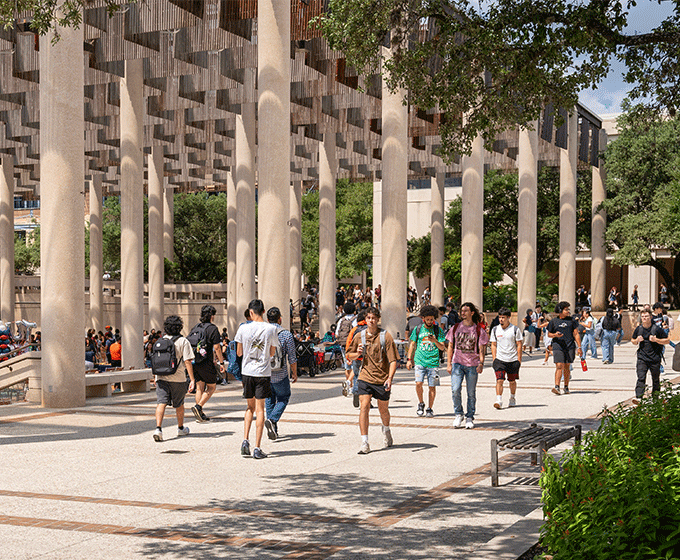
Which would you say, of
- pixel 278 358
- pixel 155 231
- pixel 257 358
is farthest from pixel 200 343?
pixel 155 231

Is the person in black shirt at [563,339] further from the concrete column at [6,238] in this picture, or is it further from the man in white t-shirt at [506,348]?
the concrete column at [6,238]

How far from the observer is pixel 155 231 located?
4703cm

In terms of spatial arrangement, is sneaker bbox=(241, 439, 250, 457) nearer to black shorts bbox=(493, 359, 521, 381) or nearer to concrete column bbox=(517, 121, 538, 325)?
black shorts bbox=(493, 359, 521, 381)

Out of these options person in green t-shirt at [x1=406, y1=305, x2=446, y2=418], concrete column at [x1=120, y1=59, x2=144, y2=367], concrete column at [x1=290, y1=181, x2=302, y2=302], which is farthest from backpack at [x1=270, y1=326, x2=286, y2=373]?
concrete column at [x1=290, y1=181, x2=302, y2=302]

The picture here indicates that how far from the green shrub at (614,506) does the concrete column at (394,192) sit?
22.6 metres

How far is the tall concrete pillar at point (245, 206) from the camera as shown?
3322 centimetres

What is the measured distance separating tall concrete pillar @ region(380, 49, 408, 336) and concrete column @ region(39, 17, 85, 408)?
12.5 meters

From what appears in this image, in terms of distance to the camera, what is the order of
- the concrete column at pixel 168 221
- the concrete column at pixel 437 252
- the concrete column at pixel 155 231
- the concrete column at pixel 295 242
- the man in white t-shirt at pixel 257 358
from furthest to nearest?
the concrete column at pixel 168 221 → the concrete column at pixel 437 252 → the concrete column at pixel 295 242 → the concrete column at pixel 155 231 → the man in white t-shirt at pixel 257 358

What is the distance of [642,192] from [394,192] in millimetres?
26251

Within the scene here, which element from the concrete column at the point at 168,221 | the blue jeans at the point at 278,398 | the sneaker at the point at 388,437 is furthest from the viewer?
the concrete column at the point at 168,221

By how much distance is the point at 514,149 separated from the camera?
47.0m

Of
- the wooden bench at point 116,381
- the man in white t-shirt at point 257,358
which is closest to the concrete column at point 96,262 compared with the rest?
the wooden bench at point 116,381

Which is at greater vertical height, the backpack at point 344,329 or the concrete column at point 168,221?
the concrete column at point 168,221

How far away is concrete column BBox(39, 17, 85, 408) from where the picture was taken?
669 inches
